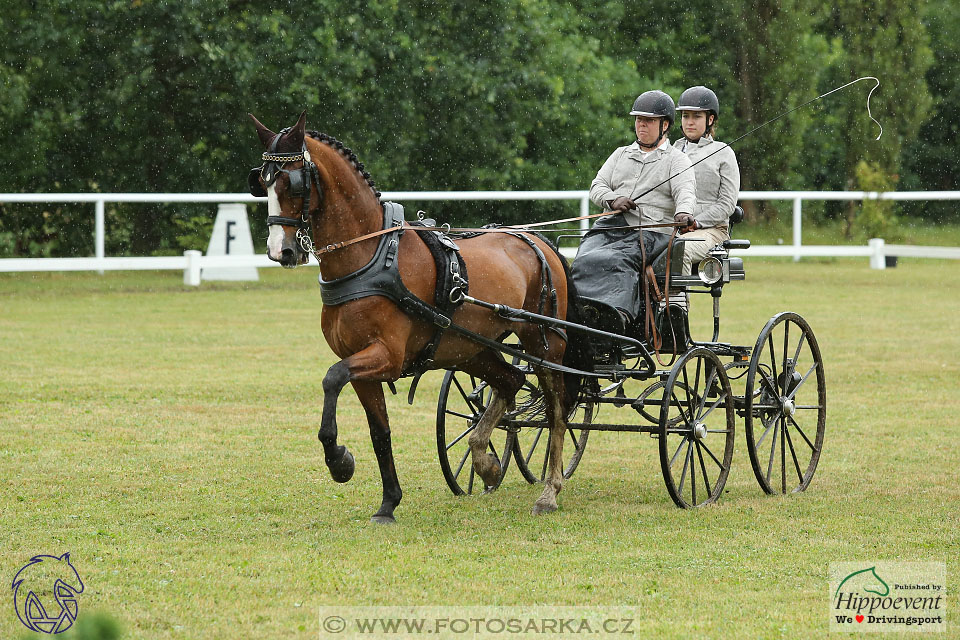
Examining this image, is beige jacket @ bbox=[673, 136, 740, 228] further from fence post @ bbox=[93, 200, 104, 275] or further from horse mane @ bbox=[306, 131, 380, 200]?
fence post @ bbox=[93, 200, 104, 275]

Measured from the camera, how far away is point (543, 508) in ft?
22.3

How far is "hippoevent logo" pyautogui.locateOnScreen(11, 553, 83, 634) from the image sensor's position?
4.74 metres

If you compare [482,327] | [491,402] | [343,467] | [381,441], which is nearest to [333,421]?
[343,467]

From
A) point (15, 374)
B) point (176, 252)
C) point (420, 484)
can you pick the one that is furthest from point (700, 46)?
point (420, 484)

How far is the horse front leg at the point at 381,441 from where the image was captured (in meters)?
6.32

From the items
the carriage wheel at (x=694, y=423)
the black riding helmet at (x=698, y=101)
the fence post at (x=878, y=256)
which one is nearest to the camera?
the carriage wheel at (x=694, y=423)

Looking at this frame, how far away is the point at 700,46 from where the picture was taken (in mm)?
33656

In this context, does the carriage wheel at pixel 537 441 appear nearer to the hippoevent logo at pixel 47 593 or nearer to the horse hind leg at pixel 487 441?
the horse hind leg at pixel 487 441

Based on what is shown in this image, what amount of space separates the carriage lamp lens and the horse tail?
2.39 ft

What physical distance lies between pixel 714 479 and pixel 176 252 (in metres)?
16.2

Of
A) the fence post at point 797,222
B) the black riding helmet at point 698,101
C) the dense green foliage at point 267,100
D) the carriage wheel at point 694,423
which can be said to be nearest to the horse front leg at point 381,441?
the carriage wheel at point 694,423

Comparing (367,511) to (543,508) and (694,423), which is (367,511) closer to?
(543,508)

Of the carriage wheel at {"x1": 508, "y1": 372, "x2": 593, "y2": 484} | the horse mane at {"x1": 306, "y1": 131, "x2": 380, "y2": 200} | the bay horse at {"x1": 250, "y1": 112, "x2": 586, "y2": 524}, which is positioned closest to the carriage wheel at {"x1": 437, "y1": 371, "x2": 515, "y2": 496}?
the carriage wheel at {"x1": 508, "y1": 372, "x2": 593, "y2": 484}

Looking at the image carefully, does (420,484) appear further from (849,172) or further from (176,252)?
(849,172)
